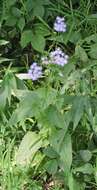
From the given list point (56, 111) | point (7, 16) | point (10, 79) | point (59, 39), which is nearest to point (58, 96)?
point (56, 111)

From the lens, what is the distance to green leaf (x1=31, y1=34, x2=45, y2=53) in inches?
95.8

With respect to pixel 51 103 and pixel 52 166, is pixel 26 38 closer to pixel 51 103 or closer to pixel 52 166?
pixel 51 103

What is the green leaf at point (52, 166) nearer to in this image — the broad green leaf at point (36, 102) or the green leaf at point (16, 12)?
the broad green leaf at point (36, 102)

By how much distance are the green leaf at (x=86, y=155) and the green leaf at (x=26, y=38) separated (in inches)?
23.1

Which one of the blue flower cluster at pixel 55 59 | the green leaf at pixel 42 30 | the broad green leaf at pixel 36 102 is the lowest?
the broad green leaf at pixel 36 102

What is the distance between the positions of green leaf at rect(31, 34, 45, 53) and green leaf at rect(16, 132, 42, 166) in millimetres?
417

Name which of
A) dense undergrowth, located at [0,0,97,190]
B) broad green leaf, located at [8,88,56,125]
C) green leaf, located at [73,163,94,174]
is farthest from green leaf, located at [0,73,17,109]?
green leaf, located at [73,163,94,174]

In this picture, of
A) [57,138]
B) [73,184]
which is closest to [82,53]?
[57,138]

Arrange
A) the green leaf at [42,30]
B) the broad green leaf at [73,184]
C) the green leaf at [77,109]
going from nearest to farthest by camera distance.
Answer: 1. the green leaf at [77,109]
2. the broad green leaf at [73,184]
3. the green leaf at [42,30]

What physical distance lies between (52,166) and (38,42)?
61 centimetres

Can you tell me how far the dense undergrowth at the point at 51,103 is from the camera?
7.04ft

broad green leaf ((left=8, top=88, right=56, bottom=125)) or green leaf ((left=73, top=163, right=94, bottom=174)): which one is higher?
broad green leaf ((left=8, top=88, right=56, bottom=125))

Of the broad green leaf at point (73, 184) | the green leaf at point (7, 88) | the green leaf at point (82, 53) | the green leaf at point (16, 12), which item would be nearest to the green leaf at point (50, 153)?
the broad green leaf at point (73, 184)

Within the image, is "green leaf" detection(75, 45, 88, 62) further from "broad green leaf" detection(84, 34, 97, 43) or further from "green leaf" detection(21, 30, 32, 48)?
"green leaf" detection(21, 30, 32, 48)
